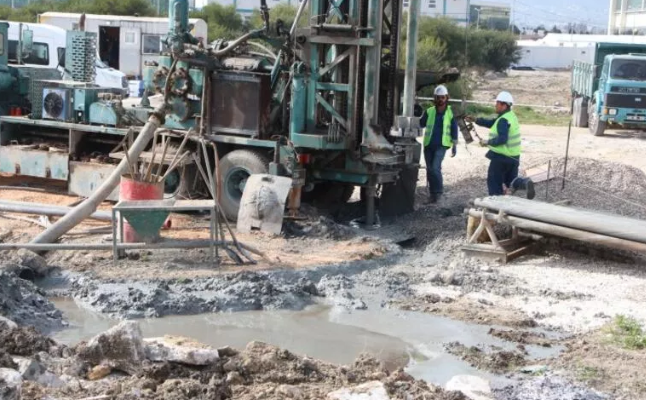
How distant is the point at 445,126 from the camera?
14.6 m

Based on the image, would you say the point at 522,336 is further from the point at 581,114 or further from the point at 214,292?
the point at 581,114

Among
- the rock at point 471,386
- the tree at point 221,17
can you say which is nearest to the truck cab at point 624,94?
the rock at point 471,386

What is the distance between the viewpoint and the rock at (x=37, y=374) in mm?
6664

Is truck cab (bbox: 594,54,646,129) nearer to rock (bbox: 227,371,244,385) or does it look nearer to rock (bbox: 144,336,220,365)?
rock (bbox: 144,336,220,365)

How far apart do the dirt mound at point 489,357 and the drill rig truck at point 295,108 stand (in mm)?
4564

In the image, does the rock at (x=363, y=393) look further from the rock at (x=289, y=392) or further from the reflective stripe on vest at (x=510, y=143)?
the reflective stripe on vest at (x=510, y=143)

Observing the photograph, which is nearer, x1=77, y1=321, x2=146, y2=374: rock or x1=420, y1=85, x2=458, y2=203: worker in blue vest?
x1=77, y1=321, x2=146, y2=374: rock

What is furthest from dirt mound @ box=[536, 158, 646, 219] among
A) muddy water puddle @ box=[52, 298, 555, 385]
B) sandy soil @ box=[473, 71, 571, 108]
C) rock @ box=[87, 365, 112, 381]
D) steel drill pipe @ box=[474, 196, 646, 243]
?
sandy soil @ box=[473, 71, 571, 108]

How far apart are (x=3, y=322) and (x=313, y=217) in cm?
605

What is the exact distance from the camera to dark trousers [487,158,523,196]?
13852 mm

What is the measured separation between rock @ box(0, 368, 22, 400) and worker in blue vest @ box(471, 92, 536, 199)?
8366 mm

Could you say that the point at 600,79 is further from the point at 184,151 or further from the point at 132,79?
the point at 184,151

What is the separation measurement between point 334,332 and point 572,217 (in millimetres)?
3467

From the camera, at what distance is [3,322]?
24.7 feet
